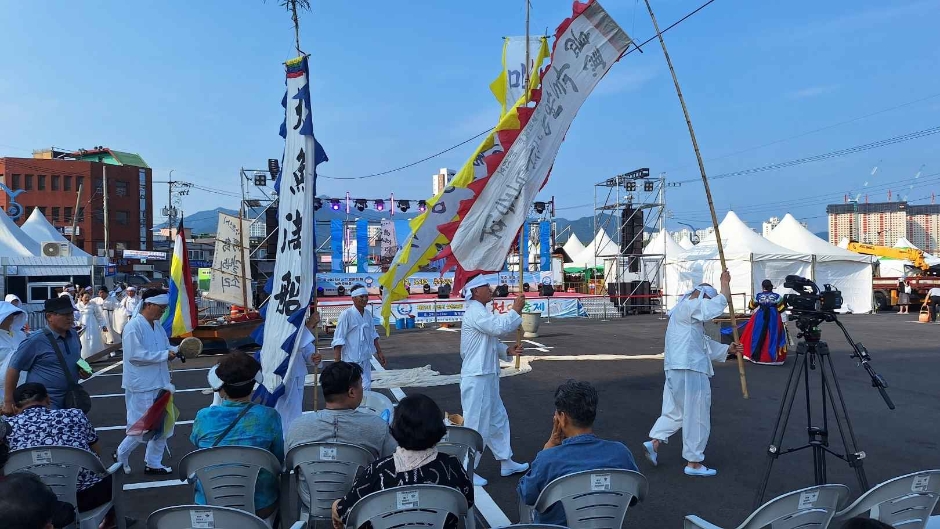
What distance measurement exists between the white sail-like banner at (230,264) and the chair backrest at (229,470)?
1749 centimetres

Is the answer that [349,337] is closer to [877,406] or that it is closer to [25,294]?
[877,406]

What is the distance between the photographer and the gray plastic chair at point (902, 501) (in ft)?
9.20

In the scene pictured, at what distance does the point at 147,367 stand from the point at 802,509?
5570mm

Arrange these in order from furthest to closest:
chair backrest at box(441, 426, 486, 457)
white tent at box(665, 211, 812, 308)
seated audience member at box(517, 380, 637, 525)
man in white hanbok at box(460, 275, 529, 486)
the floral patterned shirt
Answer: white tent at box(665, 211, 812, 308), man in white hanbok at box(460, 275, 529, 486), chair backrest at box(441, 426, 486, 457), the floral patterned shirt, seated audience member at box(517, 380, 637, 525)

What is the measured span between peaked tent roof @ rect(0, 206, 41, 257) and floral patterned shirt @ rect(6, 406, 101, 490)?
74.4ft

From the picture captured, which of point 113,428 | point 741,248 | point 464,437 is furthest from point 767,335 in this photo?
point 741,248

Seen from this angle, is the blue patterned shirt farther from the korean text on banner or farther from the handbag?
the korean text on banner

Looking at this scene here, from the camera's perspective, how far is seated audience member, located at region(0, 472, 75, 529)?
2010mm

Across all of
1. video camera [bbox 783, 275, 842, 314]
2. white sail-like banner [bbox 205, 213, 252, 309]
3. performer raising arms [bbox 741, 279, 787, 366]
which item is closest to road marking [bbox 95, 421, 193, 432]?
video camera [bbox 783, 275, 842, 314]

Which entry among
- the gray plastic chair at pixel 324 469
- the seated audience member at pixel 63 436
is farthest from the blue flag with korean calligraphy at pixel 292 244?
the gray plastic chair at pixel 324 469

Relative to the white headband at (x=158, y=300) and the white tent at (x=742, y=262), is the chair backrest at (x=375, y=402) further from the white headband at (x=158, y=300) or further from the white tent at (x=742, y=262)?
the white tent at (x=742, y=262)

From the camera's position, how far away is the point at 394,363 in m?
13.6

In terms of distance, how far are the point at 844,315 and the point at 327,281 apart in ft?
69.5

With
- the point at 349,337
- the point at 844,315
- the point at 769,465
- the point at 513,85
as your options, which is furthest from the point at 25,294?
the point at 844,315
